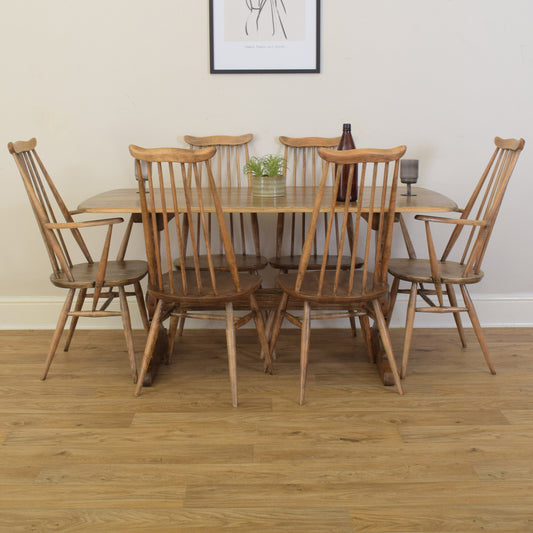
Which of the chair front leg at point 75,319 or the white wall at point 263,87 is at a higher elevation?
the white wall at point 263,87

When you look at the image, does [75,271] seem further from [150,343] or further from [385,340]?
[385,340]

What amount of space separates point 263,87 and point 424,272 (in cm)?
120

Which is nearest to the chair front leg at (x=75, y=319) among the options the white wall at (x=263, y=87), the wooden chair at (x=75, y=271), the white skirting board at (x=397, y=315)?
the wooden chair at (x=75, y=271)

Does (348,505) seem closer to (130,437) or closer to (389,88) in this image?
(130,437)

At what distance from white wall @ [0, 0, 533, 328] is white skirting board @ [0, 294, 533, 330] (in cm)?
45

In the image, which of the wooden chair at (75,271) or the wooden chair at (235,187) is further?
the wooden chair at (235,187)

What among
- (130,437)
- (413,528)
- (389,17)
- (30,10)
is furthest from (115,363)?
(389,17)

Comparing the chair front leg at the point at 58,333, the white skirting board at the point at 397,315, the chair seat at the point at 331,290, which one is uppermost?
the chair seat at the point at 331,290

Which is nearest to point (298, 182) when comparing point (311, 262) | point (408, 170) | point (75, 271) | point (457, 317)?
point (311, 262)

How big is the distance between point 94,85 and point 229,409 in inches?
68.0

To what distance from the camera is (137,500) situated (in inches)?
61.3

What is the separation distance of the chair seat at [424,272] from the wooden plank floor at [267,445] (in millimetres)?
411

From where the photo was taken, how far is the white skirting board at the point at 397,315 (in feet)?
9.78

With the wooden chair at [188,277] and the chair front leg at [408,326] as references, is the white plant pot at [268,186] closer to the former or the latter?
the wooden chair at [188,277]
